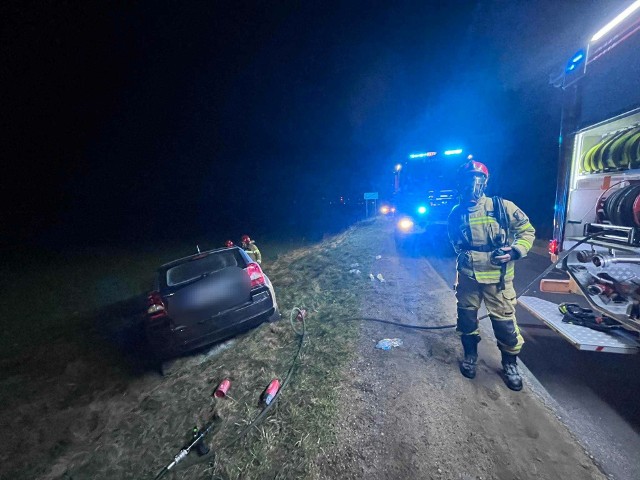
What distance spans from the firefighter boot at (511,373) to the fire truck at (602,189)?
2.08 ft

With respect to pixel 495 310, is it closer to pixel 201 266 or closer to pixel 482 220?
pixel 482 220

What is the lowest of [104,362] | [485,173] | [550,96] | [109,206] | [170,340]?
[104,362]

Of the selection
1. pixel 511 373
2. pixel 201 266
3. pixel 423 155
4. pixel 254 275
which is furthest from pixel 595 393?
pixel 423 155

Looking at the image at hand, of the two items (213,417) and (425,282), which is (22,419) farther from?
(425,282)

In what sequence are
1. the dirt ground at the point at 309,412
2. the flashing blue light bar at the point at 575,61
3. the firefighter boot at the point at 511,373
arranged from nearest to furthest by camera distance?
the dirt ground at the point at 309,412 < the firefighter boot at the point at 511,373 < the flashing blue light bar at the point at 575,61

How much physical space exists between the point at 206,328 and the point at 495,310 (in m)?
3.76

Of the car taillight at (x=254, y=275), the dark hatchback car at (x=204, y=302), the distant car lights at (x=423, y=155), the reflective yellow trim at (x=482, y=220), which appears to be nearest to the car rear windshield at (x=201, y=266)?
the dark hatchback car at (x=204, y=302)

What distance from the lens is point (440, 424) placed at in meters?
2.33

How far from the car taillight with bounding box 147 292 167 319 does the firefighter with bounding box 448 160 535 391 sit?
392cm

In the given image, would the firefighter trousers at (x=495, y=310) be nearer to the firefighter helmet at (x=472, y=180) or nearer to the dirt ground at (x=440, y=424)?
the dirt ground at (x=440, y=424)

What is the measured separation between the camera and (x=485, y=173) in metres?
2.98

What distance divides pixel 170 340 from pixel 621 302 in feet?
18.1

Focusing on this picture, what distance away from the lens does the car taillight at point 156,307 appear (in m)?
3.49

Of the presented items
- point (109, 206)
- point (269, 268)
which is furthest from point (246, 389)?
point (109, 206)
